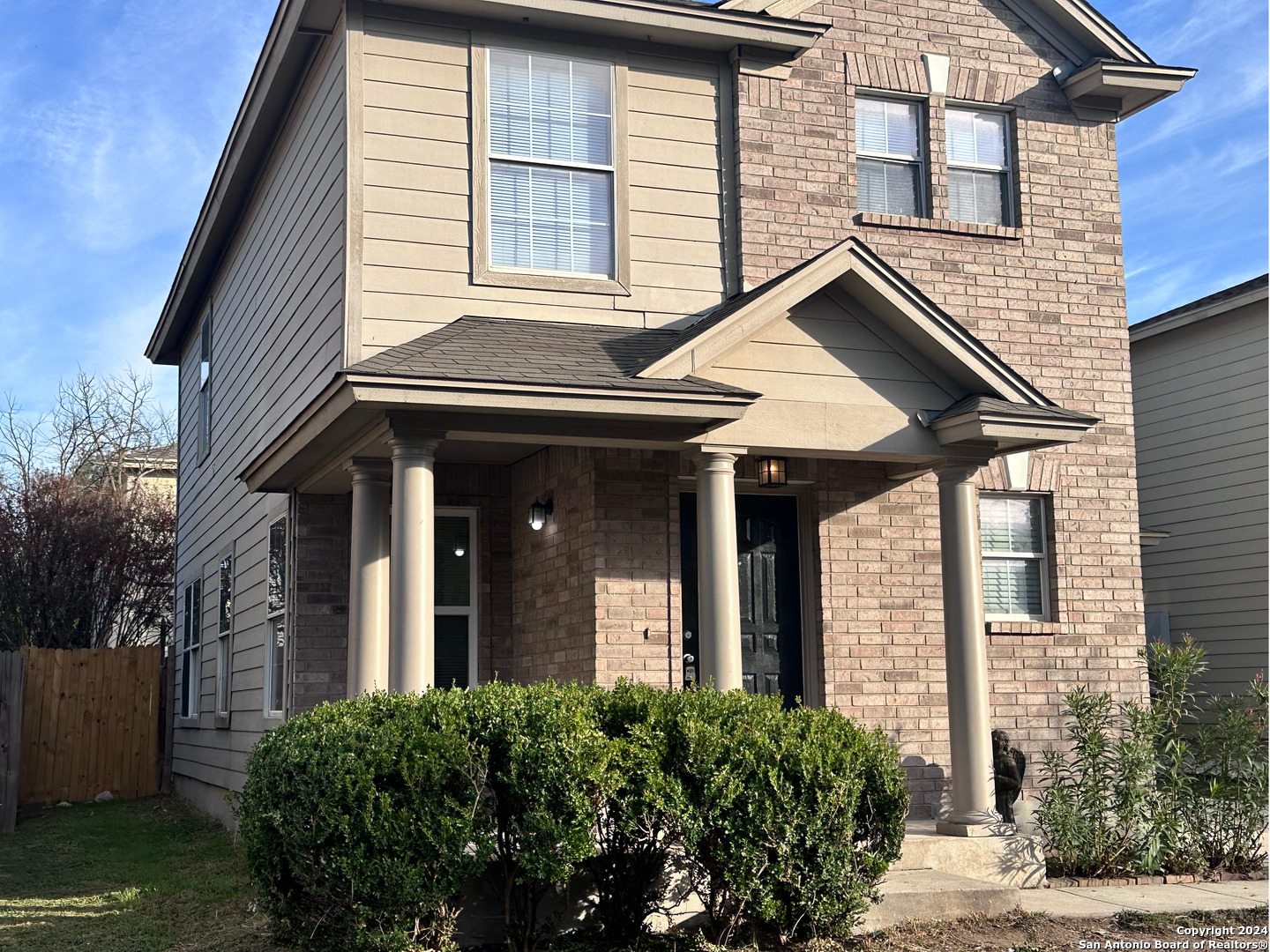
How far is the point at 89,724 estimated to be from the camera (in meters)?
16.9

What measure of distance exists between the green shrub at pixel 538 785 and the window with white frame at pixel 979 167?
6.44 m

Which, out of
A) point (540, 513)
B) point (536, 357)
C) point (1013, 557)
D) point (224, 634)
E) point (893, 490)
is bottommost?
point (224, 634)

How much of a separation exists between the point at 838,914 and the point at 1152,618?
10.9 meters

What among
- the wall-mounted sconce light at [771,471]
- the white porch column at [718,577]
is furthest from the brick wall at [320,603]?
the wall-mounted sconce light at [771,471]

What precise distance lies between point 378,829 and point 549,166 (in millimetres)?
5272

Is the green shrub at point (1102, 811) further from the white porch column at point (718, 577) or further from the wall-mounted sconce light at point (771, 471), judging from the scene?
the wall-mounted sconce light at point (771, 471)

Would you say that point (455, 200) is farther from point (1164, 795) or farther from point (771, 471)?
point (1164, 795)

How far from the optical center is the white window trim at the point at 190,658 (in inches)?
627

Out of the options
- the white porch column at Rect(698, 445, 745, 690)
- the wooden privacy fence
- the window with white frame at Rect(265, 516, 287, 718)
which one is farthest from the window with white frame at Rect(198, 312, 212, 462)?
the white porch column at Rect(698, 445, 745, 690)

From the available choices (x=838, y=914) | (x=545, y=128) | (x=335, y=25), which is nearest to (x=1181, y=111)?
(x=545, y=128)

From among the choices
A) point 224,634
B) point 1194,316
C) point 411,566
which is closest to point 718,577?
point 411,566

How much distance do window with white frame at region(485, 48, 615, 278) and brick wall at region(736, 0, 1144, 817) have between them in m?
1.20

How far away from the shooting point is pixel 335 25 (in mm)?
9375

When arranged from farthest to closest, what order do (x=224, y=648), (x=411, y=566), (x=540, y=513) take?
1. (x=224, y=648)
2. (x=540, y=513)
3. (x=411, y=566)
